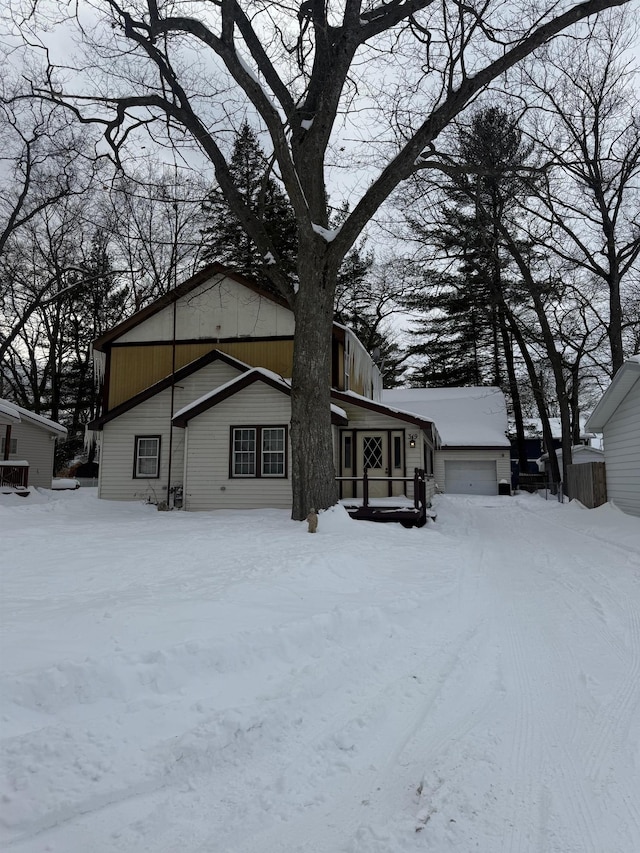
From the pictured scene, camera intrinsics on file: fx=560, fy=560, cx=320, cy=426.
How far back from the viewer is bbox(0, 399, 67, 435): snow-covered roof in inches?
834

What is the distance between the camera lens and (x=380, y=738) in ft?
10.4

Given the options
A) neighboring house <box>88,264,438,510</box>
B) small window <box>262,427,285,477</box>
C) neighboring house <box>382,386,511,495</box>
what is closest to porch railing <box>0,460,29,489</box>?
neighboring house <box>88,264,438,510</box>

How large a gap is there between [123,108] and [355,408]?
973cm

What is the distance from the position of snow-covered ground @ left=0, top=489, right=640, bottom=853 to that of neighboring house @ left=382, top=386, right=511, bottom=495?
25853 mm

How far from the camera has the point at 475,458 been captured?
32.6m

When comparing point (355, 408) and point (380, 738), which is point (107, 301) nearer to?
point (355, 408)

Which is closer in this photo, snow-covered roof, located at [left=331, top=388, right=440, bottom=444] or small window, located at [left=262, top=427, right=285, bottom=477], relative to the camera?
small window, located at [left=262, top=427, right=285, bottom=477]

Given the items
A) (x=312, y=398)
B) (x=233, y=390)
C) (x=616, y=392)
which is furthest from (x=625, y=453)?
(x=233, y=390)

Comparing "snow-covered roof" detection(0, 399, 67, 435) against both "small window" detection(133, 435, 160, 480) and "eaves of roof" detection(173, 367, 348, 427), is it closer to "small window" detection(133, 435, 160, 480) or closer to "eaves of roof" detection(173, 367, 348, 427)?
"small window" detection(133, 435, 160, 480)

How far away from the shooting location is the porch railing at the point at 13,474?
18750 millimetres

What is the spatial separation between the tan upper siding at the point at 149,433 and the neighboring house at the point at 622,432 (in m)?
11.0

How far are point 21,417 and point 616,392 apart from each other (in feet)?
77.9

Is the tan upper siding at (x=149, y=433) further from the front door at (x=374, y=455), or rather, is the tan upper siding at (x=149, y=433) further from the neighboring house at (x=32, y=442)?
the neighboring house at (x=32, y=442)

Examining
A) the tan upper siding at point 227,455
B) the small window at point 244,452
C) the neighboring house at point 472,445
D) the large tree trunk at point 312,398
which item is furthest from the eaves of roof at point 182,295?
the neighboring house at point 472,445
